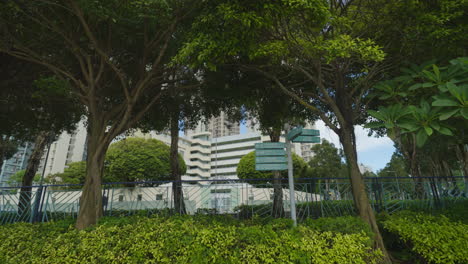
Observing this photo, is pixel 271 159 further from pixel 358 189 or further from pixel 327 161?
pixel 327 161

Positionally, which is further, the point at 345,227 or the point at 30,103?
the point at 30,103

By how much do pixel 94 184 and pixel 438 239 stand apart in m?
7.31

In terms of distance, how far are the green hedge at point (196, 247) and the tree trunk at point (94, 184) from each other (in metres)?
1.45

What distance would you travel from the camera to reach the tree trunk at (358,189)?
16.6 feet

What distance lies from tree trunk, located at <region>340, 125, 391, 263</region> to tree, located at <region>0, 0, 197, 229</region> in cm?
470

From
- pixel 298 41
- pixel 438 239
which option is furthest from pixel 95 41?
pixel 438 239

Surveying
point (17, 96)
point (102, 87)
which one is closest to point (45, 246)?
point (102, 87)

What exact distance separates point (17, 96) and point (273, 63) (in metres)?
8.79

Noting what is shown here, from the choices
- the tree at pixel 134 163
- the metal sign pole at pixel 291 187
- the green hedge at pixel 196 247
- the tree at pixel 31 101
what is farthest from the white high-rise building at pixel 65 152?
the metal sign pole at pixel 291 187

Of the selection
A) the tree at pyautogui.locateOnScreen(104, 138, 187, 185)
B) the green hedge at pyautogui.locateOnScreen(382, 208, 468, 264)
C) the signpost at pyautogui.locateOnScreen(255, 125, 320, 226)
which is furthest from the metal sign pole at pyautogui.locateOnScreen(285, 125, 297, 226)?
the tree at pyautogui.locateOnScreen(104, 138, 187, 185)

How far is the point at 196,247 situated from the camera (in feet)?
12.8

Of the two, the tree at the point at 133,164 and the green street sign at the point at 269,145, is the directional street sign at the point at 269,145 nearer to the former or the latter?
the green street sign at the point at 269,145

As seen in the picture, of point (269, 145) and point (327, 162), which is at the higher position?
point (327, 162)

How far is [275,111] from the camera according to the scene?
8977 millimetres
